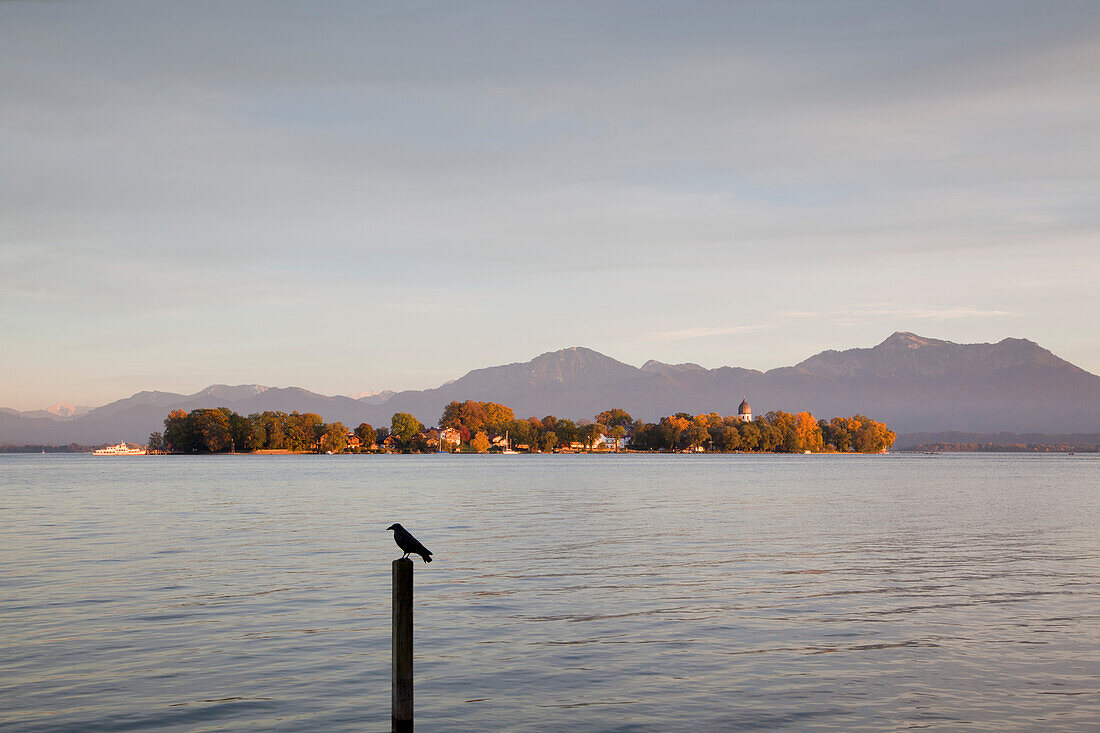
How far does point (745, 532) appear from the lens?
4978 centimetres

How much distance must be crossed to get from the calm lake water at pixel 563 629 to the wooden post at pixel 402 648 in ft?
6.25

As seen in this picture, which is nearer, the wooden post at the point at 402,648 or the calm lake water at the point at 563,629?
the wooden post at the point at 402,648

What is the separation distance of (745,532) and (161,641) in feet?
108

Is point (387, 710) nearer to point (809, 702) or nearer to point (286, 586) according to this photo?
point (809, 702)

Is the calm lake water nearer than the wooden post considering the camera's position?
No

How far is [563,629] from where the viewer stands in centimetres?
2447

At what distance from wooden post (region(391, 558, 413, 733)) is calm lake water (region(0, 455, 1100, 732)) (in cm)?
190

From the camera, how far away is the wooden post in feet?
48.2

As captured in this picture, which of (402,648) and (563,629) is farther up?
(402,648)

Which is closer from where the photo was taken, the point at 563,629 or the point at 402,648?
the point at 402,648

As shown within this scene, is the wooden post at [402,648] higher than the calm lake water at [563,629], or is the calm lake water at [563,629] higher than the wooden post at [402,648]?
the wooden post at [402,648]

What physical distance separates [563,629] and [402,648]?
10.3 metres

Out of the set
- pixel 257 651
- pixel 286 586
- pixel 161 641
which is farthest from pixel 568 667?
pixel 286 586

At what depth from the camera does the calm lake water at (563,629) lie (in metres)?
17.7
